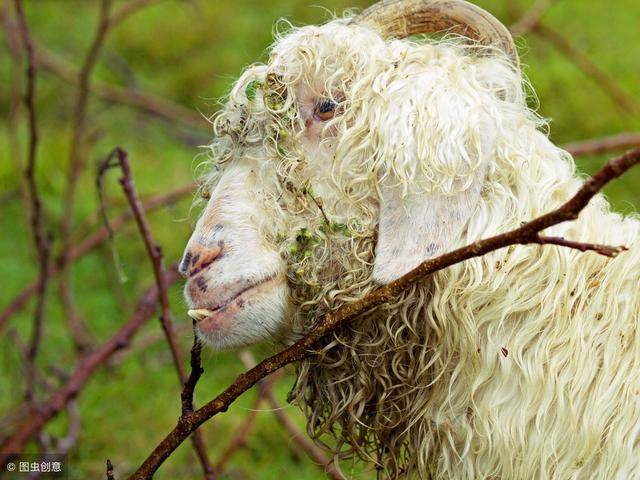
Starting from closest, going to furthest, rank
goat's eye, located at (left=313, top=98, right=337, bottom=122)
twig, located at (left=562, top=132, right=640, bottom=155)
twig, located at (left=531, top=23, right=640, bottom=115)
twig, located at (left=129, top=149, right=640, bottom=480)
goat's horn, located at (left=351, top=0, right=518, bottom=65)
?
twig, located at (left=129, top=149, right=640, bottom=480) → goat's eye, located at (left=313, top=98, right=337, bottom=122) → goat's horn, located at (left=351, top=0, right=518, bottom=65) → twig, located at (left=562, top=132, right=640, bottom=155) → twig, located at (left=531, top=23, right=640, bottom=115)

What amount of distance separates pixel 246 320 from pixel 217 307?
7 cm

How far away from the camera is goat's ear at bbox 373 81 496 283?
2.26 m

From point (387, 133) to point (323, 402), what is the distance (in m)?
0.69

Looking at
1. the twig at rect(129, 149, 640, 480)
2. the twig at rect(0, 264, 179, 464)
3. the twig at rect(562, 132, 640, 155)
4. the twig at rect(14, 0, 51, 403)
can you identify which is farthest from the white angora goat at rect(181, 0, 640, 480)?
the twig at rect(562, 132, 640, 155)

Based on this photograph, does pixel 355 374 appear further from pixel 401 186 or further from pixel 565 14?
pixel 565 14

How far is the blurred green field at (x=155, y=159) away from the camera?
4.60 metres

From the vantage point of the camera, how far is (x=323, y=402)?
2.60 meters

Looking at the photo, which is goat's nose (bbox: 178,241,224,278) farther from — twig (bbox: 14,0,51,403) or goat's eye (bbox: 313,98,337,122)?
twig (bbox: 14,0,51,403)

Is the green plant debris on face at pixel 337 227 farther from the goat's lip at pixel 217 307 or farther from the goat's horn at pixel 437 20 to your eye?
the goat's horn at pixel 437 20

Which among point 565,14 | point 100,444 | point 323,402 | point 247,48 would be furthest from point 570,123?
point 323,402

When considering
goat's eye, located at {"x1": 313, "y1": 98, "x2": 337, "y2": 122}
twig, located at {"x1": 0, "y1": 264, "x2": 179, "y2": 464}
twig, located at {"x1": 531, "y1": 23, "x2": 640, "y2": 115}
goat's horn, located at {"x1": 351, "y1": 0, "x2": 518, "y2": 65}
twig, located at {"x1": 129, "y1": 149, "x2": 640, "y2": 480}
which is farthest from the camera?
twig, located at {"x1": 531, "y1": 23, "x2": 640, "y2": 115}

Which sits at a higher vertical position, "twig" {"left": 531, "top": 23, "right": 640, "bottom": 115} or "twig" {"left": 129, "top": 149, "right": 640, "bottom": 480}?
"twig" {"left": 129, "top": 149, "right": 640, "bottom": 480}

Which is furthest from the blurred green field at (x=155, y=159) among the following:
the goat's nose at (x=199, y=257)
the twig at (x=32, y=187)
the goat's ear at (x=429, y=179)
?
the goat's ear at (x=429, y=179)

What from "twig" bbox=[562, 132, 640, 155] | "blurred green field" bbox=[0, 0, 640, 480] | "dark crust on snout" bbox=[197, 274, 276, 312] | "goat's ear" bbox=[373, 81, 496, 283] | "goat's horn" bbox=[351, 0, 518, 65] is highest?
"goat's horn" bbox=[351, 0, 518, 65]
